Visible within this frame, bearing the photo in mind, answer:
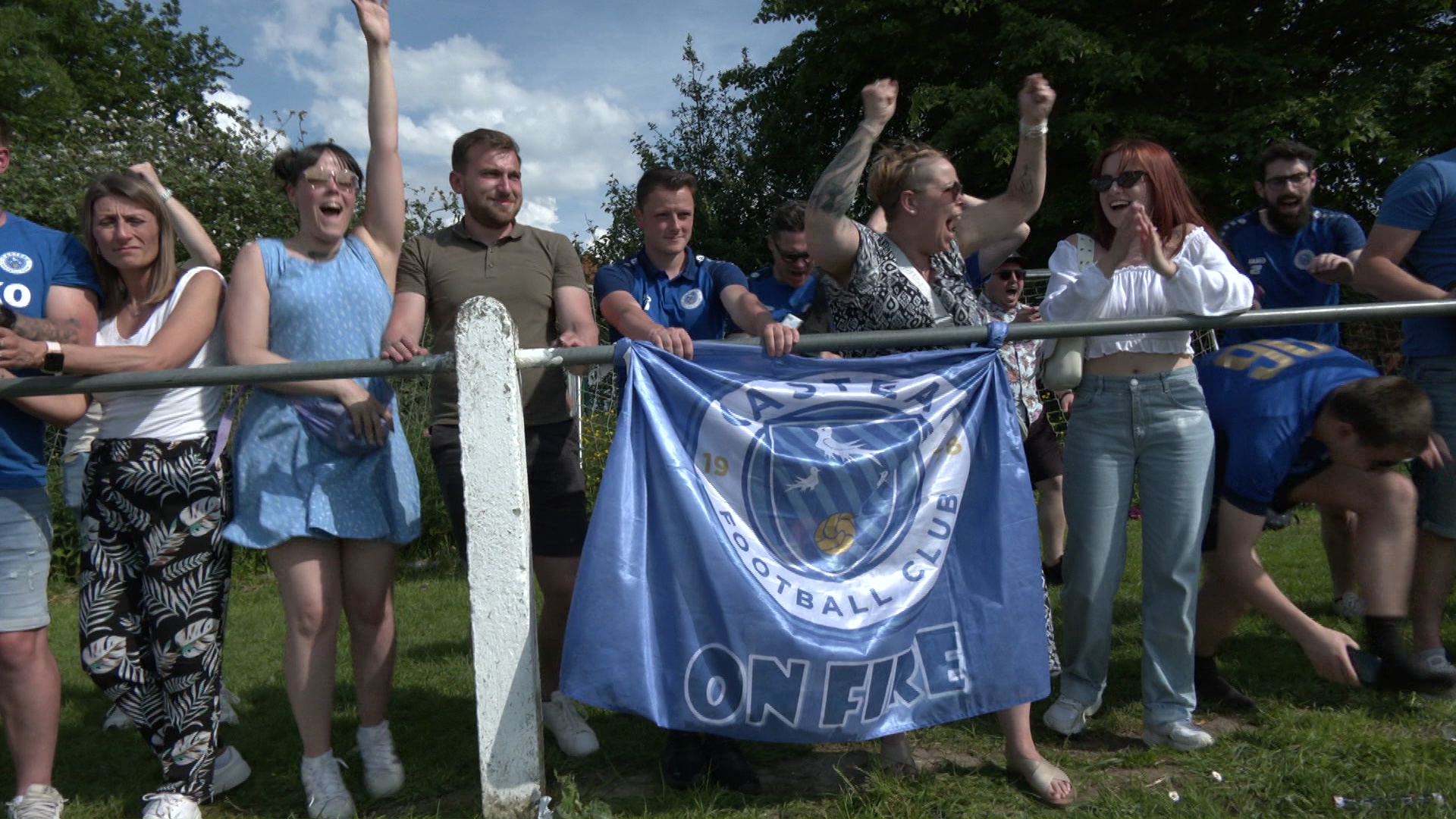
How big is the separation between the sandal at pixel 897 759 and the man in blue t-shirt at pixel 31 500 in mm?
2626

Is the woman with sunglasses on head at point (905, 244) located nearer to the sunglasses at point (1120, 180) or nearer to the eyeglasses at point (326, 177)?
the sunglasses at point (1120, 180)

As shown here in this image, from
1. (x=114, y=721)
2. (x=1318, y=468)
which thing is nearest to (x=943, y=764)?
(x=1318, y=468)

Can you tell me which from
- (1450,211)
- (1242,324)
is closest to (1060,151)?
(1450,211)

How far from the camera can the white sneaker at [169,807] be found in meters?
3.08

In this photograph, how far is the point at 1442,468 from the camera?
3.76 m

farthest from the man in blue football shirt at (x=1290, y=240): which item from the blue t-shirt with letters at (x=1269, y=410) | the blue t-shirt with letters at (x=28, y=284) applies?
the blue t-shirt with letters at (x=28, y=284)

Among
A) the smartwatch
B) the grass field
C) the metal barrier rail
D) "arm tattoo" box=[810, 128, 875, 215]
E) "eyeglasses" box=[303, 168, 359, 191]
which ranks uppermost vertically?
"eyeglasses" box=[303, 168, 359, 191]

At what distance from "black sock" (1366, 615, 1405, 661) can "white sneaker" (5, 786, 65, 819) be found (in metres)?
4.37

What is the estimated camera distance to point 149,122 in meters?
12.6

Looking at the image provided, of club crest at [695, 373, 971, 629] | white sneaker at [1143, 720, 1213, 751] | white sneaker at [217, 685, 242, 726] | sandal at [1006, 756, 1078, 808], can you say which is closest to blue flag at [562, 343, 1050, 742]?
club crest at [695, 373, 971, 629]

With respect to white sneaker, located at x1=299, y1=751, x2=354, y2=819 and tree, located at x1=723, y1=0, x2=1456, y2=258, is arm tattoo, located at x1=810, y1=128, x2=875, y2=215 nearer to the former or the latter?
white sneaker, located at x1=299, y1=751, x2=354, y2=819

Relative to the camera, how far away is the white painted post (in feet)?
9.43

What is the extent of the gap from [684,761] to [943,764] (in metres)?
0.86

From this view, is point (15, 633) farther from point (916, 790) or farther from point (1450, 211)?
point (1450, 211)
